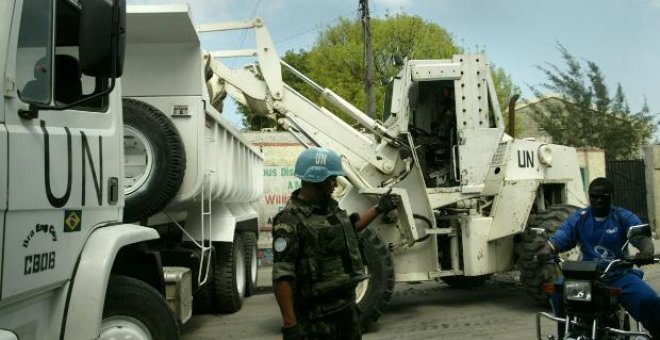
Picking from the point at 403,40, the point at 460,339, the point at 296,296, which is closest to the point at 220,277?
the point at 460,339

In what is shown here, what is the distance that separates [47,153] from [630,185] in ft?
63.1

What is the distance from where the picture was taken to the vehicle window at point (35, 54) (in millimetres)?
3025

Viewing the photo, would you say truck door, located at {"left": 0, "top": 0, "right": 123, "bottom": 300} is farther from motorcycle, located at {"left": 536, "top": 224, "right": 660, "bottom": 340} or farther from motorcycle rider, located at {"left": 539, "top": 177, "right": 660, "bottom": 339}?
motorcycle rider, located at {"left": 539, "top": 177, "right": 660, "bottom": 339}

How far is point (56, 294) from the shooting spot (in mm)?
3287

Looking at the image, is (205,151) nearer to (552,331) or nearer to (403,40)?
(552,331)

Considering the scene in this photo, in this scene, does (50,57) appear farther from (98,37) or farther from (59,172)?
(59,172)

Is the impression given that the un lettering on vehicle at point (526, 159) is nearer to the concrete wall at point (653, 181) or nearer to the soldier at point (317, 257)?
the soldier at point (317, 257)

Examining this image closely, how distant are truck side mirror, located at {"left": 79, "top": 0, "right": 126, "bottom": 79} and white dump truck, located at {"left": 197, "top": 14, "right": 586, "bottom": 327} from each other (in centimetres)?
465

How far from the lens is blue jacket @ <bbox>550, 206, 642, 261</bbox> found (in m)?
4.72

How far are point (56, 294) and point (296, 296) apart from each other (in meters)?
1.22

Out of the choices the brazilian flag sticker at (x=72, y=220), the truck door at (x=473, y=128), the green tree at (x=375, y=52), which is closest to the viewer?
the brazilian flag sticker at (x=72, y=220)

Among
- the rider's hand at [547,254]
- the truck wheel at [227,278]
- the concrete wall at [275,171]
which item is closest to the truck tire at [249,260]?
the truck wheel at [227,278]

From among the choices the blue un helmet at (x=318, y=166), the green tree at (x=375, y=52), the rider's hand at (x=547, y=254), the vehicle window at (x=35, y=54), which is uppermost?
the green tree at (x=375, y=52)

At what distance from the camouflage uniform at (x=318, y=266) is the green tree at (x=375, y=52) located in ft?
81.9
